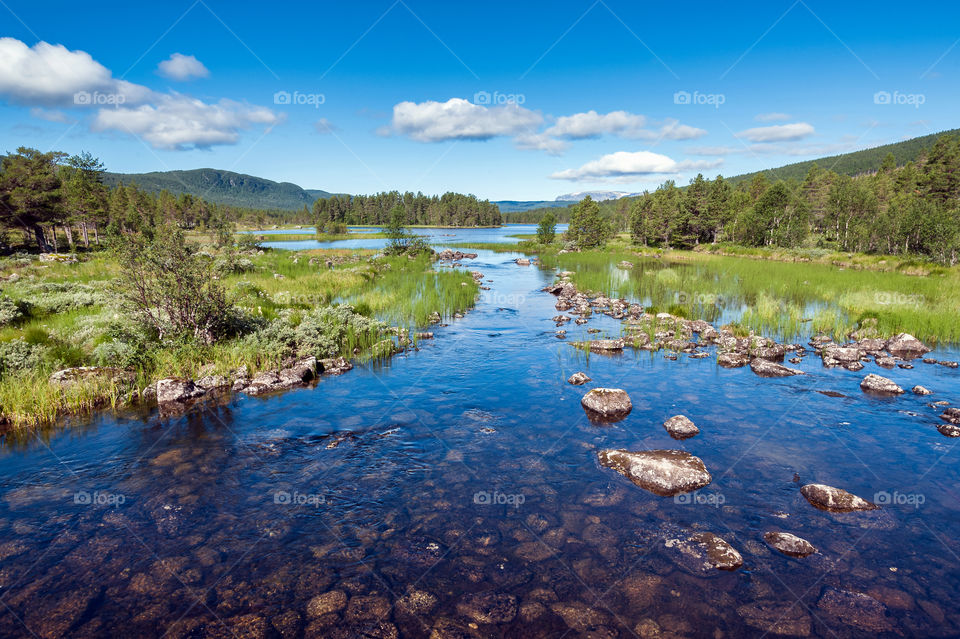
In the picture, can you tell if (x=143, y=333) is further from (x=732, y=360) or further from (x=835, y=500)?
(x=732, y=360)

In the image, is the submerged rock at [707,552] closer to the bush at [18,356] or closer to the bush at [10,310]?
the bush at [18,356]

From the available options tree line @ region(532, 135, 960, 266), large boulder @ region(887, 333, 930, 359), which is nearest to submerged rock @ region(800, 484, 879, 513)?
large boulder @ region(887, 333, 930, 359)

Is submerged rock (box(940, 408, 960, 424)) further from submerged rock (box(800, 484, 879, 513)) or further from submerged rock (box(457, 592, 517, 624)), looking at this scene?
submerged rock (box(457, 592, 517, 624))

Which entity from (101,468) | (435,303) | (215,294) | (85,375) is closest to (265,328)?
(215,294)

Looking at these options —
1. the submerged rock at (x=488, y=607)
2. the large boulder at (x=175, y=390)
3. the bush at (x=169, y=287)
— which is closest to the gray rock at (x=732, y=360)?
the submerged rock at (x=488, y=607)

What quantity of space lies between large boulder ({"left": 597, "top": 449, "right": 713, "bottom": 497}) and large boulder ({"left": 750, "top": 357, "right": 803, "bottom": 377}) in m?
9.61

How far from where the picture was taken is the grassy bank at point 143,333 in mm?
14930

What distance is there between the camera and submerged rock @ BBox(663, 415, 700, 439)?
13438mm

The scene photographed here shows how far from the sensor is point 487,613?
283 inches

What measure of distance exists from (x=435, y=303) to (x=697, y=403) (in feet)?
65.4

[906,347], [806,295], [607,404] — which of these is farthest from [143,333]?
[806,295]

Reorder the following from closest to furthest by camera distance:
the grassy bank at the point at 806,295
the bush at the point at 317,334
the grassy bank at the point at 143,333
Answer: the grassy bank at the point at 143,333 < the bush at the point at 317,334 < the grassy bank at the point at 806,295

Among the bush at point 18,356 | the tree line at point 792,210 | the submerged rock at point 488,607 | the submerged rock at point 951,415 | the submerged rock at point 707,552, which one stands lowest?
the submerged rock at point 707,552

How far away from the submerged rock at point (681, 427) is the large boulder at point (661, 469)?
133 centimetres
